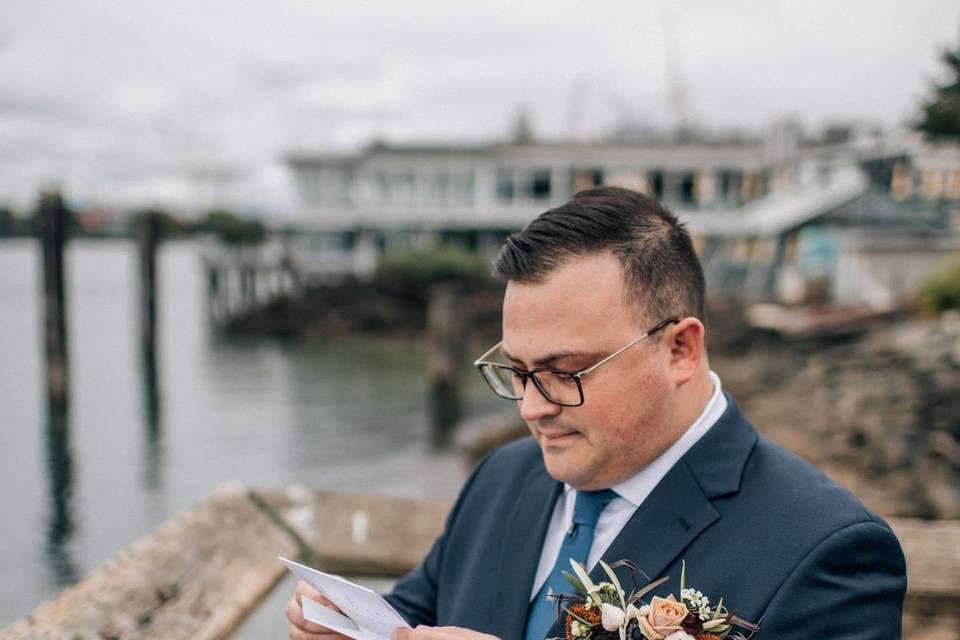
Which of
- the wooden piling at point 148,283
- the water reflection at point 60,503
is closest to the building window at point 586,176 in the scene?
the wooden piling at point 148,283

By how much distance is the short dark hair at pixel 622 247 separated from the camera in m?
2.02

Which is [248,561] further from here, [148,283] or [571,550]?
[148,283]

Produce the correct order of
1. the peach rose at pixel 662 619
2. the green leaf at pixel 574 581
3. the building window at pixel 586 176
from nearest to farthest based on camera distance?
the peach rose at pixel 662 619
the green leaf at pixel 574 581
the building window at pixel 586 176

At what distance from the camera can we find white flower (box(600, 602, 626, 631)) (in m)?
1.63

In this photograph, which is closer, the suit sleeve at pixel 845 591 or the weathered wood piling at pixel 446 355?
the suit sleeve at pixel 845 591

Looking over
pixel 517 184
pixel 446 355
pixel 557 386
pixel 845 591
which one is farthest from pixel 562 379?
pixel 517 184

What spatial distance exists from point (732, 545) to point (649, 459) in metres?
0.28

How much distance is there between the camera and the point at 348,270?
37.5 meters

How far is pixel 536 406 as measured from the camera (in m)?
2.08

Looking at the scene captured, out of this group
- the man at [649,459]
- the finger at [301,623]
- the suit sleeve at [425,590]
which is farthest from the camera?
the suit sleeve at [425,590]

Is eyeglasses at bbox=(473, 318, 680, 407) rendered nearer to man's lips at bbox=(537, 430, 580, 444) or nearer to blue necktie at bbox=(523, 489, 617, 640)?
man's lips at bbox=(537, 430, 580, 444)

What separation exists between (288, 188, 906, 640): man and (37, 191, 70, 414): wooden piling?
18511mm

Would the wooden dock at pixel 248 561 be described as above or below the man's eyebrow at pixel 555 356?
below

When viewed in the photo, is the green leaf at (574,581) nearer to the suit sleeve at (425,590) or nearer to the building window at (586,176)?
the suit sleeve at (425,590)
